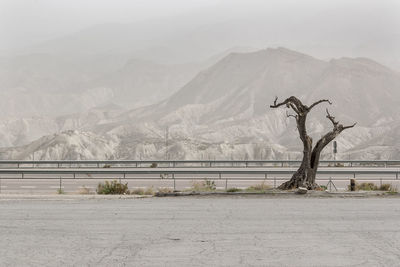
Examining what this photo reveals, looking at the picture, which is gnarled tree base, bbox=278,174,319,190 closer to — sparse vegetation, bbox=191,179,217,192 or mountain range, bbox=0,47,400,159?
sparse vegetation, bbox=191,179,217,192

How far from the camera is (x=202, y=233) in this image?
12773 millimetres

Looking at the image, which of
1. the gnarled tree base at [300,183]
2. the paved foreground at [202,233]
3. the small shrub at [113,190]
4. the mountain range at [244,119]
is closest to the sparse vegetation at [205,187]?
the small shrub at [113,190]

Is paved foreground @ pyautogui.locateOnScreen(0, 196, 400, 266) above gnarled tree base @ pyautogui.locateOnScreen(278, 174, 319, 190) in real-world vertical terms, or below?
below

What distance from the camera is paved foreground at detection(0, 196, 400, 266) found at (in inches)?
394

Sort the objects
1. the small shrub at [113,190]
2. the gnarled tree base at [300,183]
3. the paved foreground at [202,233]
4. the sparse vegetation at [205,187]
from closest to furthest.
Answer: the paved foreground at [202,233] < the gnarled tree base at [300,183] < the small shrub at [113,190] < the sparse vegetation at [205,187]

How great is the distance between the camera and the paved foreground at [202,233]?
10008 millimetres

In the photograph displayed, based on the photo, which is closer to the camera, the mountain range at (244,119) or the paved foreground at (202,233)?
the paved foreground at (202,233)

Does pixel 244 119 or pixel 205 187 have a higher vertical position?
pixel 244 119

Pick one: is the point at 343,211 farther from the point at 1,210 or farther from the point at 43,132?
the point at 43,132

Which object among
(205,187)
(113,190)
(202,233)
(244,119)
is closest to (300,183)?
(205,187)

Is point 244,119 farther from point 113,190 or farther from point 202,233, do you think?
point 202,233

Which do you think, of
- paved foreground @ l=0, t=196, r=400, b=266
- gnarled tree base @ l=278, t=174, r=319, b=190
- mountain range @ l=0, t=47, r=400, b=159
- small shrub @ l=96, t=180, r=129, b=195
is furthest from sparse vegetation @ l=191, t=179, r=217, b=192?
mountain range @ l=0, t=47, r=400, b=159

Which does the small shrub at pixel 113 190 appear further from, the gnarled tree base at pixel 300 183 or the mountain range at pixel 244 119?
the mountain range at pixel 244 119

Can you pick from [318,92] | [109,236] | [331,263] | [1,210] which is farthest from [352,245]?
[318,92]
